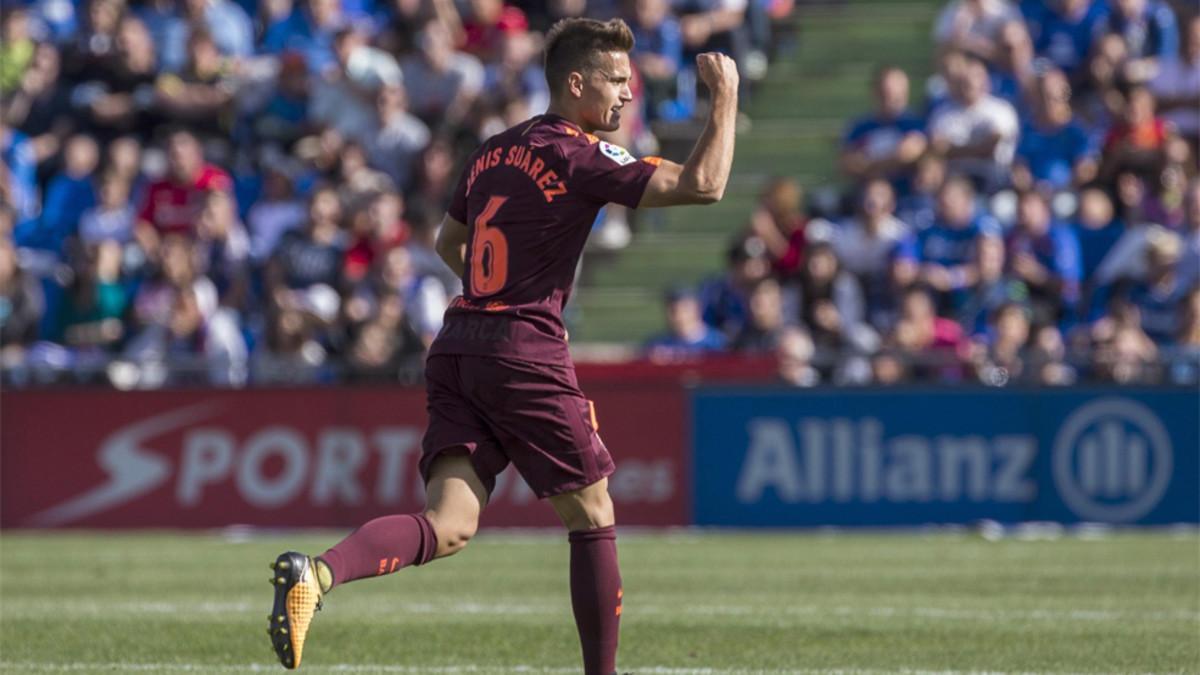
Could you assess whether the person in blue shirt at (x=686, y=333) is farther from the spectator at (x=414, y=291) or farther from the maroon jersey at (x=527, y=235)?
the maroon jersey at (x=527, y=235)

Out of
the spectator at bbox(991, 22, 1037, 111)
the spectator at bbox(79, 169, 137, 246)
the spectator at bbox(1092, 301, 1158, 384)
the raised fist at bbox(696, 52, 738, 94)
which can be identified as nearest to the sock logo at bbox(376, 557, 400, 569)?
the raised fist at bbox(696, 52, 738, 94)

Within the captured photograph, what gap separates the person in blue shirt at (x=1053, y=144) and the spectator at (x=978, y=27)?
2.42 ft

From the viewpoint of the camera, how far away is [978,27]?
17562mm

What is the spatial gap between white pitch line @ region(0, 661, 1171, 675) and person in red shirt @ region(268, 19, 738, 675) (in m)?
1.14

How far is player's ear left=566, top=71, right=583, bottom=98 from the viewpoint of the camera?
6.35 m

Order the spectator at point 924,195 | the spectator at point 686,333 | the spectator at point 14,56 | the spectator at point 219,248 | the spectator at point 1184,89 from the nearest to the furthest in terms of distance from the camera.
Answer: the spectator at point 686,333, the spectator at point 924,195, the spectator at point 1184,89, the spectator at point 219,248, the spectator at point 14,56

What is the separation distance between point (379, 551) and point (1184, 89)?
40.2 feet

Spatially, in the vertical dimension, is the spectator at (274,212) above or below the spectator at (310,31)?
below

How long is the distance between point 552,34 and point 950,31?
38.4 ft

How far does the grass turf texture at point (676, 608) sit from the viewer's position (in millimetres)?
7762

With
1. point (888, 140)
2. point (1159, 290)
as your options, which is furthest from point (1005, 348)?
point (888, 140)

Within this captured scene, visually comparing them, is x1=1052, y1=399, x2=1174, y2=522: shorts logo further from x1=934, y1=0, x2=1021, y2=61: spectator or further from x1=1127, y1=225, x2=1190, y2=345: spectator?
x1=934, y1=0, x2=1021, y2=61: spectator

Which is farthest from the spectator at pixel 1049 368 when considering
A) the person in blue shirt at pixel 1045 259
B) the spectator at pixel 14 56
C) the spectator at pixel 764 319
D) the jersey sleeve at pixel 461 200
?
the spectator at pixel 14 56

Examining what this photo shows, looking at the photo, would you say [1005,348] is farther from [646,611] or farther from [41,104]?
[41,104]
